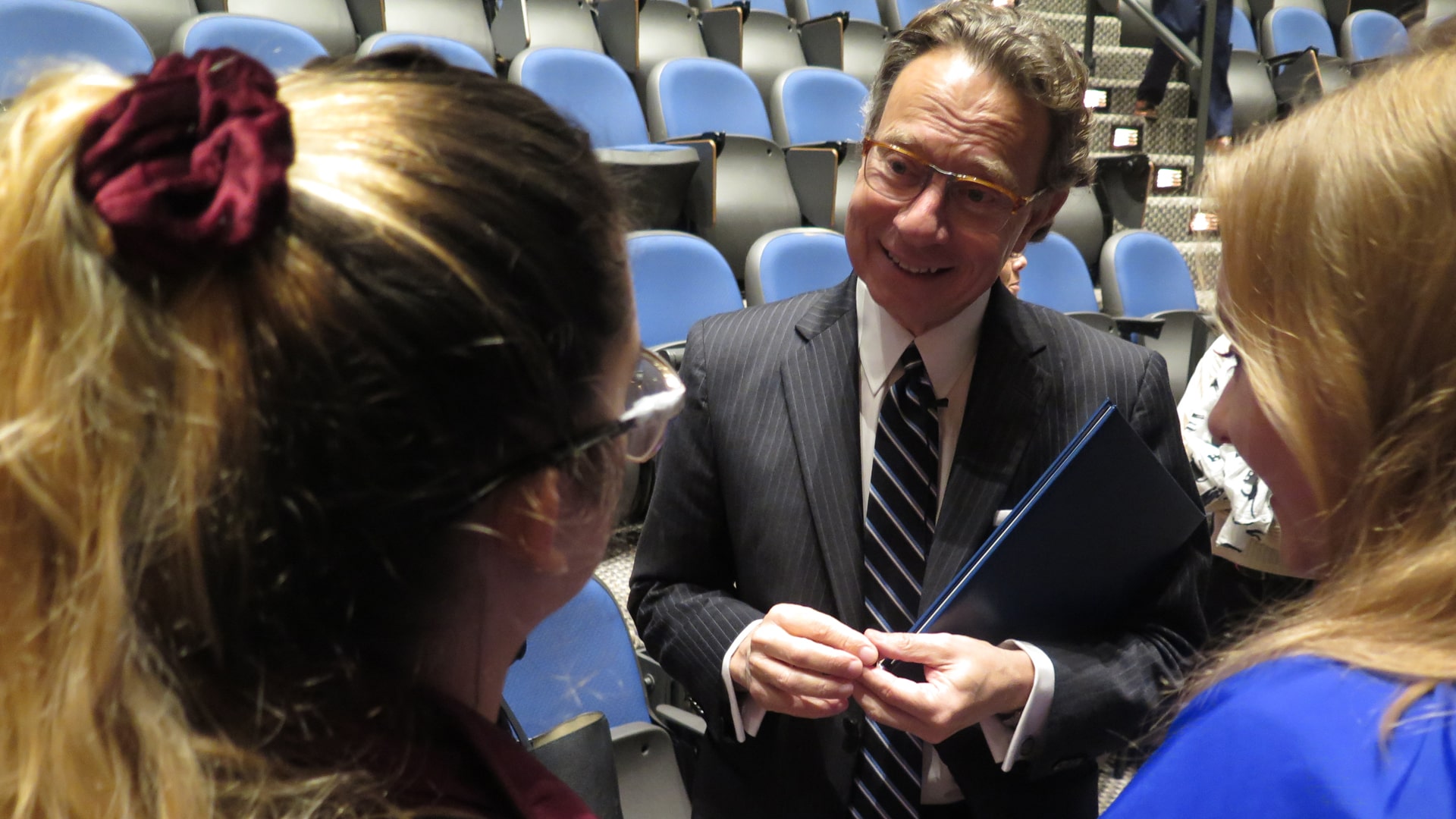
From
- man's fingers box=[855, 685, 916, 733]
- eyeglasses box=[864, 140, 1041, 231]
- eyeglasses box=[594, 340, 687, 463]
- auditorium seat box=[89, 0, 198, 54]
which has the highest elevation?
auditorium seat box=[89, 0, 198, 54]

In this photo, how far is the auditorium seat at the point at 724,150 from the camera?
3838 mm

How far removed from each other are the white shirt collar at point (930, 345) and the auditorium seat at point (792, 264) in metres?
1.81

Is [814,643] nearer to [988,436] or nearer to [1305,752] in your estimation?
[988,436]

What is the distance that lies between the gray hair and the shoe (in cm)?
520

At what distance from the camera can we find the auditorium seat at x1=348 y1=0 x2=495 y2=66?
156 inches

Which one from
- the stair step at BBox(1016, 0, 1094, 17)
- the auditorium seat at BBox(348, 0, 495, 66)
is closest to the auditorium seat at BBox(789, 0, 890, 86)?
the stair step at BBox(1016, 0, 1094, 17)

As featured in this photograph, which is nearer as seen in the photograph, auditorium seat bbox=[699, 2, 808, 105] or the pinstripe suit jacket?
the pinstripe suit jacket

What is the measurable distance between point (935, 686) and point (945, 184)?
62 cm

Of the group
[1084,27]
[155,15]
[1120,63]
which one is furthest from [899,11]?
[155,15]

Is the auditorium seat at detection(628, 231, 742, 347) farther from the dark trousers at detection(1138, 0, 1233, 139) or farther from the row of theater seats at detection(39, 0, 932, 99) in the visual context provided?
the dark trousers at detection(1138, 0, 1233, 139)

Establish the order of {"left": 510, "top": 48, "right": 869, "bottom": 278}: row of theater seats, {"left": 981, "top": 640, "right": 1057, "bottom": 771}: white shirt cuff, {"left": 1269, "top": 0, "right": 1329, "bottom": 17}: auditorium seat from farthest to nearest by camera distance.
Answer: {"left": 1269, "top": 0, "right": 1329, "bottom": 17}: auditorium seat
{"left": 510, "top": 48, "right": 869, "bottom": 278}: row of theater seats
{"left": 981, "top": 640, "right": 1057, "bottom": 771}: white shirt cuff

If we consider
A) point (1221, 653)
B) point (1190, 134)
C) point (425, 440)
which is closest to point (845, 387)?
point (1221, 653)

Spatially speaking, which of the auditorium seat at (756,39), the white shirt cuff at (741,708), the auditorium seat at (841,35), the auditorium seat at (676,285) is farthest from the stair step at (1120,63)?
the white shirt cuff at (741,708)

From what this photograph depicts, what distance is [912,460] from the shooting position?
118cm
